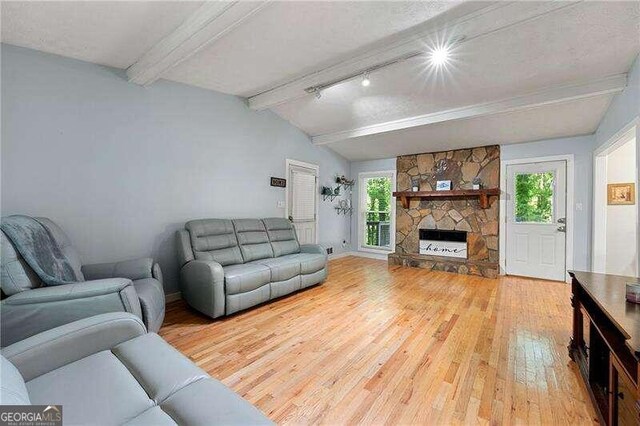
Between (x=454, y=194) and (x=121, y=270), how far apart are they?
5.10 meters

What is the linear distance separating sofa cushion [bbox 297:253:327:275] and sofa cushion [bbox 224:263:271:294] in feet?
1.94

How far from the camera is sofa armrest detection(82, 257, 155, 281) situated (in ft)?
8.29

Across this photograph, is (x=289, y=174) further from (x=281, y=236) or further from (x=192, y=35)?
(x=192, y=35)

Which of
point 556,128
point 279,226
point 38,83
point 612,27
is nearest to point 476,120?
point 556,128

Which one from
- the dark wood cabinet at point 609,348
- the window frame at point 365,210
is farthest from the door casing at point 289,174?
the dark wood cabinet at point 609,348

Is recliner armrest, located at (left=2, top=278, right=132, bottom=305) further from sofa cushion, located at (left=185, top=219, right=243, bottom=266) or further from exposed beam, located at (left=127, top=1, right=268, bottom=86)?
exposed beam, located at (left=127, top=1, right=268, bottom=86)

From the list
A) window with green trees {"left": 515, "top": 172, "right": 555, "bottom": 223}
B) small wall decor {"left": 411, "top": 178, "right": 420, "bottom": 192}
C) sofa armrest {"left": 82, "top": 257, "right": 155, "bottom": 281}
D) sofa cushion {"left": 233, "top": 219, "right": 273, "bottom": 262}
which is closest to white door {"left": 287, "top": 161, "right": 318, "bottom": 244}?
sofa cushion {"left": 233, "top": 219, "right": 273, "bottom": 262}

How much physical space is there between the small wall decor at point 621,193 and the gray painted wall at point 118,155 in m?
5.16

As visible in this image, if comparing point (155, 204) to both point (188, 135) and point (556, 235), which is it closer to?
point (188, 135)

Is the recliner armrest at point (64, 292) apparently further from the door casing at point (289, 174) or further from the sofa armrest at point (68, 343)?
the door casing at point (289, 174)

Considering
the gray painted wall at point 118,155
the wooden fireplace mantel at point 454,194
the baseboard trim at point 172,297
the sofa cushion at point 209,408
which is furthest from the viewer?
the wooden fireplace mantel at point 454,194

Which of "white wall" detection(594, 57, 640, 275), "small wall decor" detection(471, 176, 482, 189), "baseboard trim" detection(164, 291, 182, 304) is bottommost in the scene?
"baseboard trim" detection(164, 291, 182, 304)

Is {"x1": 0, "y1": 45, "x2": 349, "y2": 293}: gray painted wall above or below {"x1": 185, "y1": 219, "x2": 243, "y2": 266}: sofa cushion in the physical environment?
above

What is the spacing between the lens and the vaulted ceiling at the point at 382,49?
2143 millimetres
